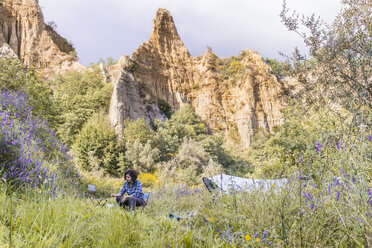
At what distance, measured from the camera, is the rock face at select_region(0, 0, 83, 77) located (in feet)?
84.0

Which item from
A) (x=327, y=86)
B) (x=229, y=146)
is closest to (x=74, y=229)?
(x=327, y=86)

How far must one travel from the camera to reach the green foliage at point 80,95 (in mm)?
18562

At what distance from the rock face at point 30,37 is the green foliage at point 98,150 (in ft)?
47.2

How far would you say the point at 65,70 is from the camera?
26922 millimetres

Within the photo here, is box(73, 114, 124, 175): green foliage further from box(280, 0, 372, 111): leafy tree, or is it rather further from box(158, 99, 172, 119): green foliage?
box(280, 0, 372, 111): leafy tree

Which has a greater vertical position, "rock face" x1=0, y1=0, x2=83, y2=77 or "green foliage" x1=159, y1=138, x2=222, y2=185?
"rock face" x1=0, y1=0, x2=83, y2=77

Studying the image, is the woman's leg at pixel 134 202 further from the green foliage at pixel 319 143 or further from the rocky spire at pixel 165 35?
the rocky spire at pixel 165 35

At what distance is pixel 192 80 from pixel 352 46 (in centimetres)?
2991

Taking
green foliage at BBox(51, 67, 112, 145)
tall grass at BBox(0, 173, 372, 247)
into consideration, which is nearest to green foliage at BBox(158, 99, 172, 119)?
green foliage at BBox(51, 67, 112, 145)

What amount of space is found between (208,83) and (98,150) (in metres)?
20.2

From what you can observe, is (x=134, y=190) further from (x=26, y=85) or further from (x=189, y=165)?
(x=189, y=165)

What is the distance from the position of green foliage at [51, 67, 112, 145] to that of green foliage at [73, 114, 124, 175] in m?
2.19

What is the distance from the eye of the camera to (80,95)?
21562 millimetres

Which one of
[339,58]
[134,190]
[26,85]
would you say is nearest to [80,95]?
[26,85]
